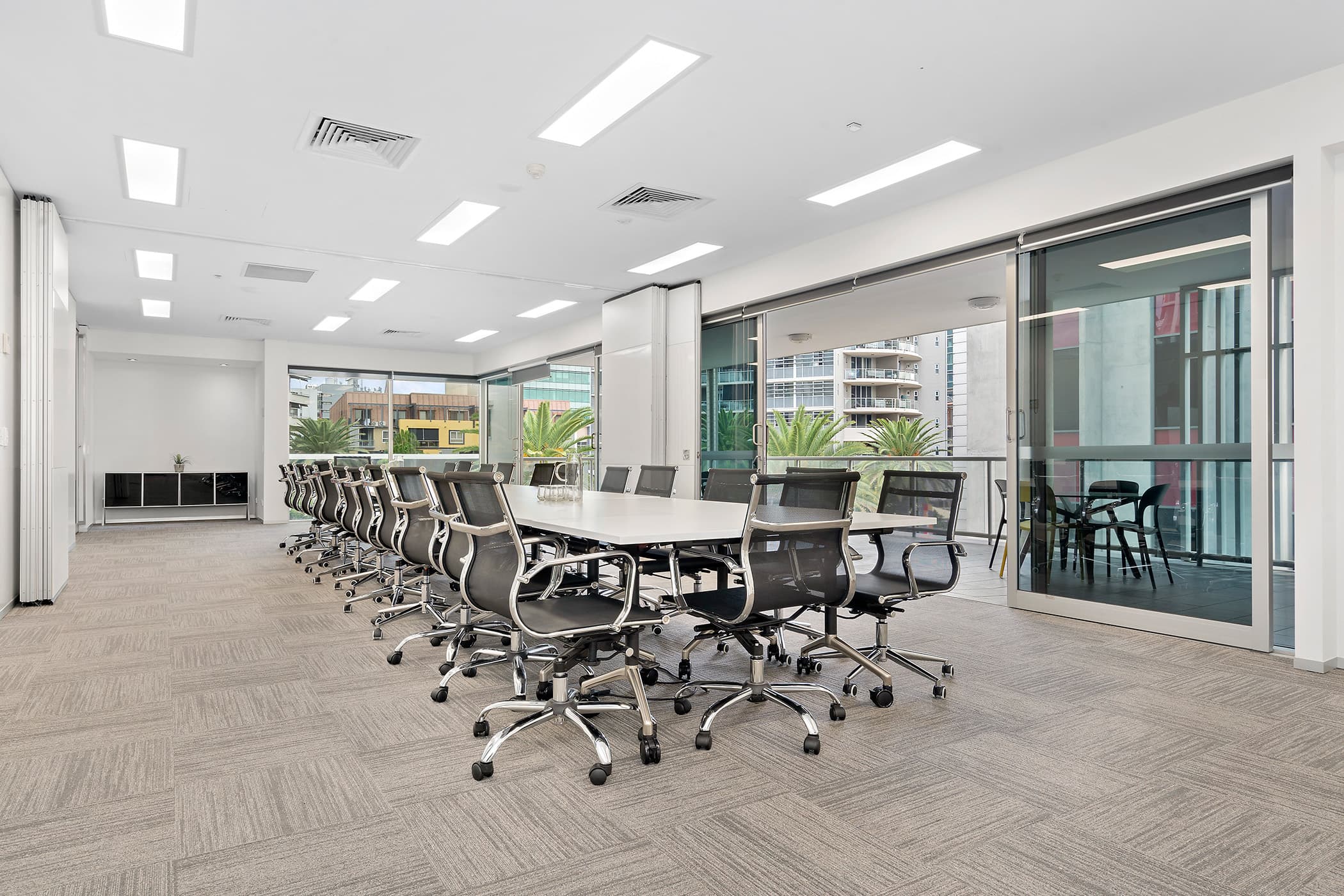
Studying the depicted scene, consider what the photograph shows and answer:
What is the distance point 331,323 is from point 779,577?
32.4 feet

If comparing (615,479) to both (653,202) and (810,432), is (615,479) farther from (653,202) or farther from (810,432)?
(810,432)

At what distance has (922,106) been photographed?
419 cm

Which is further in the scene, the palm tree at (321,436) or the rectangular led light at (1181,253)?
the palm tree at (321,436)

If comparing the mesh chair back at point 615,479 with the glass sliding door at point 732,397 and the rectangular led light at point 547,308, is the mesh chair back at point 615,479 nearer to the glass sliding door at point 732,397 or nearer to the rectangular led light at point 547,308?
the glass sliding door at point 732,397

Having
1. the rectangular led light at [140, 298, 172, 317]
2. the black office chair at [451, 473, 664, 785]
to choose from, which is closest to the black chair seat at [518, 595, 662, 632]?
the black office chair at [451, 473, 664, 785]

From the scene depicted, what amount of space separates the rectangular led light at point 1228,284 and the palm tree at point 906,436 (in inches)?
259

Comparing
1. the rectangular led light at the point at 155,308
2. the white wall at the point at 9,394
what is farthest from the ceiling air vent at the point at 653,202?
the rectangular led light at the point at 155,308

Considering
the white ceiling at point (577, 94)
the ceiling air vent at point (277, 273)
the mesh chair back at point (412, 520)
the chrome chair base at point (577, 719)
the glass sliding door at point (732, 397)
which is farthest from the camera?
the ceiling air vent at point (277, 273)

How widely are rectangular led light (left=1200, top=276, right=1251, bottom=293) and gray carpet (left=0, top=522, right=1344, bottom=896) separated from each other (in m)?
1.91

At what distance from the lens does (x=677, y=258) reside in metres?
7.44

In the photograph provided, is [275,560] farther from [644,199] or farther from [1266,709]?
[1266,709]

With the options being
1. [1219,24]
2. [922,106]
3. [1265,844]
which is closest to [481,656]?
[1265,844]

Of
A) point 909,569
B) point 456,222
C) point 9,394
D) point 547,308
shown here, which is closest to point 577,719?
point 909,569

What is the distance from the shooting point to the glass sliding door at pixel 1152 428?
4074 millimetres
